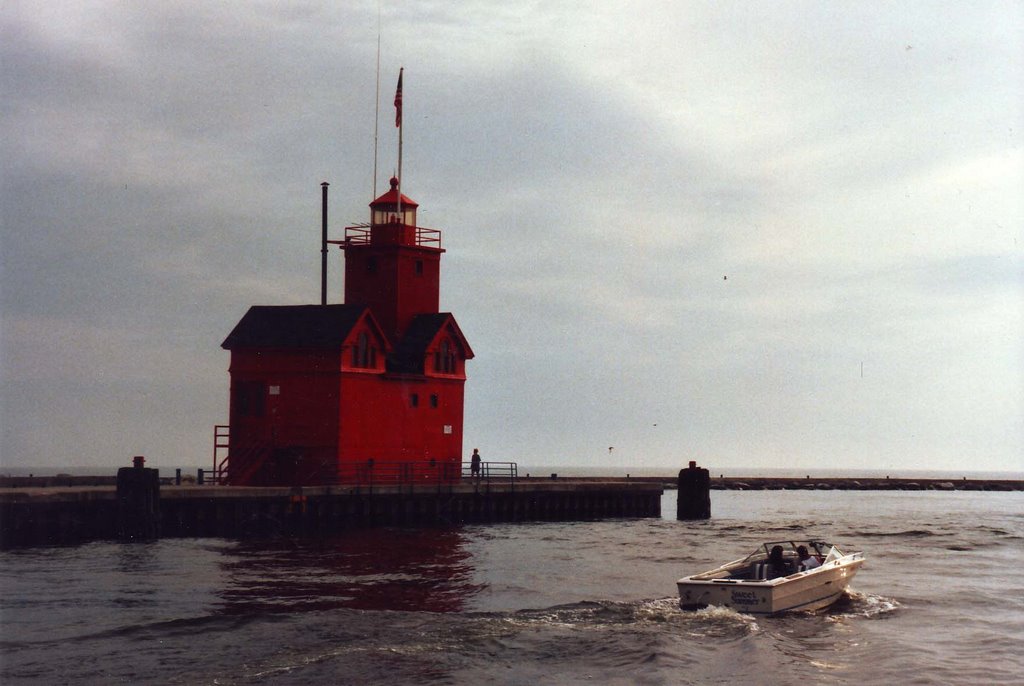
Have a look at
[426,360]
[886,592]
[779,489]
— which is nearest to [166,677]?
[886,592]

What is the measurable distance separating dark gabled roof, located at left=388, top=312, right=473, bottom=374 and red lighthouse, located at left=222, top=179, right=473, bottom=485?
56 mm

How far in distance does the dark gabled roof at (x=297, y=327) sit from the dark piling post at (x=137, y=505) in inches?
432

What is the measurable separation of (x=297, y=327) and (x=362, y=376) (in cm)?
364

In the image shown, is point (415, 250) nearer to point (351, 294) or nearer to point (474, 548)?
point (351, 294)

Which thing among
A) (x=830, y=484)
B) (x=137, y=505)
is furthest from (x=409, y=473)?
(x=830, y=484)

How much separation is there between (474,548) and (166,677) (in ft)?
77.4

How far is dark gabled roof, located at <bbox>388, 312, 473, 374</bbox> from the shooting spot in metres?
55.2

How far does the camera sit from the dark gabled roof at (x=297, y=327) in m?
51.2

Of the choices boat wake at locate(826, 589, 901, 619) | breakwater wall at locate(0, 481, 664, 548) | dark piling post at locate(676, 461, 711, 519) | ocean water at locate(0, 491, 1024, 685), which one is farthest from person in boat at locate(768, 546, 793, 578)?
dark piling post at locate(676, 461, 711, 519)

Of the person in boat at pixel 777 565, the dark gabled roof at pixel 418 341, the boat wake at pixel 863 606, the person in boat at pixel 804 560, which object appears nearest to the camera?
the person in boat at pixel 777 565

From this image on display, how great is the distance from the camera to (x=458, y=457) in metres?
57.5

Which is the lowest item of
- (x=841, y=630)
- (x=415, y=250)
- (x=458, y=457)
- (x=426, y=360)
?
(x=841, y=630)

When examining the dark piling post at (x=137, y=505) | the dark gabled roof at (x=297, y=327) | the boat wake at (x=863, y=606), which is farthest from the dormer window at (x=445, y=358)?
the boat wake at (x=863, y=606)

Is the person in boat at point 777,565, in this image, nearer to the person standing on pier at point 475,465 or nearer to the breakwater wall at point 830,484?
the person standing on pier at point 475,465
